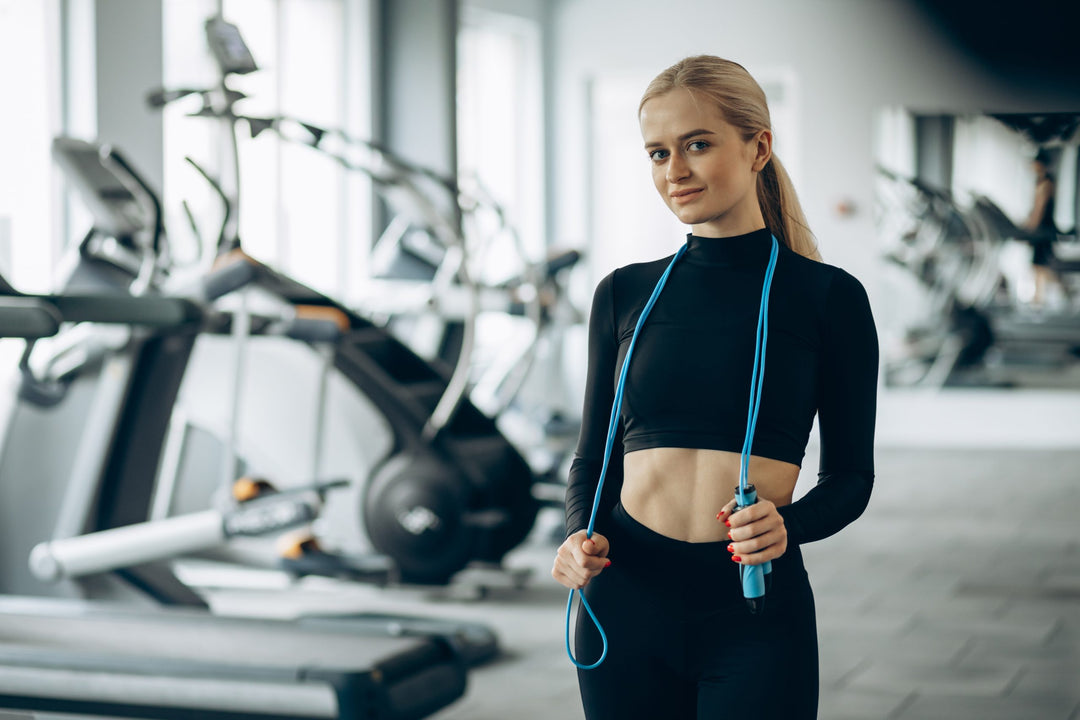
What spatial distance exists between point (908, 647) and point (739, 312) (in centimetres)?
258

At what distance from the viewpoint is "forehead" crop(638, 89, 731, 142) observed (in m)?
1.03

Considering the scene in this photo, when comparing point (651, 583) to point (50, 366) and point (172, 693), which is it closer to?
point (172, 693)

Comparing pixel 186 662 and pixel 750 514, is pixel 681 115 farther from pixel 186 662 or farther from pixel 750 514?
pixel 186 662

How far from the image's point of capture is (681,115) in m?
1.04

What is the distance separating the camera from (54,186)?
4430 mm

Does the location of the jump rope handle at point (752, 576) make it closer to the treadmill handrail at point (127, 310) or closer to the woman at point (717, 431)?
the woman at point (717, 431)

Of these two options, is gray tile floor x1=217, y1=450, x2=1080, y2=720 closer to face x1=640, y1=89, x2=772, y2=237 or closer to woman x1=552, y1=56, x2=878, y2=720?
woman x1=552, y1=56, x2=878, y2=720

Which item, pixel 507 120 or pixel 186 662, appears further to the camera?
pixel 507 120

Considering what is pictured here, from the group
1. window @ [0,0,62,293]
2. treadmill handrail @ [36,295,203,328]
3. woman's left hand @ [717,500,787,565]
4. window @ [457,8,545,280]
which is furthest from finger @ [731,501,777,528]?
window @ [457,8,545,280]

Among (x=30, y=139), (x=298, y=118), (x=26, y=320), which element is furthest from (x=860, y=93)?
(x=26, y=320)

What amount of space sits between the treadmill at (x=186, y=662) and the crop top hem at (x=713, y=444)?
1.33m

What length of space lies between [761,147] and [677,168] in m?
0.09

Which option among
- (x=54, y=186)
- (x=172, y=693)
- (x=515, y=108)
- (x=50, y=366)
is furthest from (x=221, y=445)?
(x=515, y=108)

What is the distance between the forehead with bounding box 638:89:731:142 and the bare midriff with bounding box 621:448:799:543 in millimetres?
276
